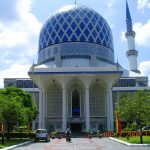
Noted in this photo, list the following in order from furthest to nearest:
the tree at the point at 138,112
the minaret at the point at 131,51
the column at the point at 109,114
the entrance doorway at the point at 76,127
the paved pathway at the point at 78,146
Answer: the minaret at the point at 131,51 → the entrance doorway at the point at 76,127 → the column at the point at 109,114 → the tree at the point at 138,112 → the paved pathway at the point at 78,146

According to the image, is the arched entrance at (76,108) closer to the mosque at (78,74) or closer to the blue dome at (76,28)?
the mosque at (78,74)

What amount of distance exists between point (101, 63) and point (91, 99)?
9152mm

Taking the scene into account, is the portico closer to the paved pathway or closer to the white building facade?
the white building facade

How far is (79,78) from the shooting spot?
175 feet

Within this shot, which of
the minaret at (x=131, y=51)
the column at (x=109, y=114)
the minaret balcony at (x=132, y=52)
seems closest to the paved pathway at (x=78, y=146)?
the column at (x=109, y=114)

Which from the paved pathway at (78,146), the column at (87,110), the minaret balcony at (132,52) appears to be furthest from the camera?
the minaret balcony at (132,52)

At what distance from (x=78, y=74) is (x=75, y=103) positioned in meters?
6.45

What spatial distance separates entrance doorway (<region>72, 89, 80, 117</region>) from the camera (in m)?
56.3

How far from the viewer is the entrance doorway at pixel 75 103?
56344mm

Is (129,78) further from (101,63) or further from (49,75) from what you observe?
(49,75)

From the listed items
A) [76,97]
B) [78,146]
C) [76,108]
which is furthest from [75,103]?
[78,146]

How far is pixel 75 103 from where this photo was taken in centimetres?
5703

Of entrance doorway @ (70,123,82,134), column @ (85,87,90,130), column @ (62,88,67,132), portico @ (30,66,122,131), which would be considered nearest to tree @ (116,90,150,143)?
column @ (85,87,90,130)

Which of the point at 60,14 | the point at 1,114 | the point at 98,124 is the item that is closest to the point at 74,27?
the point at 60,14
